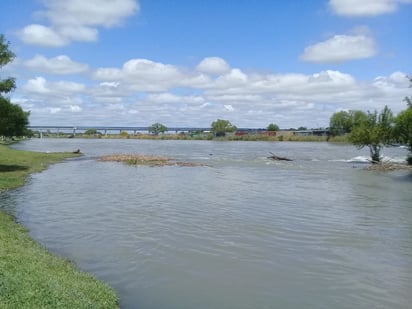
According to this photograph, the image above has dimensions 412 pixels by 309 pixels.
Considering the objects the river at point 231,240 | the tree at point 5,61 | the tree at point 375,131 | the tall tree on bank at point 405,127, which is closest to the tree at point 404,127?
the tall tree on bank at point 405,127

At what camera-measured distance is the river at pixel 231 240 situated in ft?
42.3

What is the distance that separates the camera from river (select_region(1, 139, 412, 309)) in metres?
12.9

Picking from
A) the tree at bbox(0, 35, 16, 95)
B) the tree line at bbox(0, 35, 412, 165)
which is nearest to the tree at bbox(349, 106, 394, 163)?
the tree line at bbox(0, 35, 412, 165)

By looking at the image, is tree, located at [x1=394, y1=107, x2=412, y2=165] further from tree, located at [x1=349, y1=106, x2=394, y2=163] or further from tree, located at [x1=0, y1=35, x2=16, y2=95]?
tree, located at [x1=0, y1=35, x2=16, y2=95]

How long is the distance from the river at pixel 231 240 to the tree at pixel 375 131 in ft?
86.7

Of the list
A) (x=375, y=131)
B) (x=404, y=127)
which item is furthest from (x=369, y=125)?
(x=404, y=127)

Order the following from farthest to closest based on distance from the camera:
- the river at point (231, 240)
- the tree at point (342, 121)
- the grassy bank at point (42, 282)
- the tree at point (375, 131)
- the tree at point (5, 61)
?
the tree at point (342, 121)
the tree at point (375, 131)
the tree at point (5, 61)
the river at point (231, 240)
the grassy bank at point (42, 282)

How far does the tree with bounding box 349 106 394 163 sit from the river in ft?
86.7

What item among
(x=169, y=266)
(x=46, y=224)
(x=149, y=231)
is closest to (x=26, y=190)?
(x=46, y=224)

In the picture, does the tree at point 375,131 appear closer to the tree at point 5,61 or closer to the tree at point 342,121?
the tree at point 5,61

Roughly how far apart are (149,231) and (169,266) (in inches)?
211

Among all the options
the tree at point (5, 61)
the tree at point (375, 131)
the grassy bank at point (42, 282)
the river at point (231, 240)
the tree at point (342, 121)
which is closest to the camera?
the grassy bank at point (42, 282)

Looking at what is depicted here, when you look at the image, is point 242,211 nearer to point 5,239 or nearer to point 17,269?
point 5,239

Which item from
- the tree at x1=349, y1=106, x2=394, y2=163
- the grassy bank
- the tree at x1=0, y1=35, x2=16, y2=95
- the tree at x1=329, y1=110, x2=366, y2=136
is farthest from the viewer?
the tree at x1=329, y1=110, x2=366, y2=136
